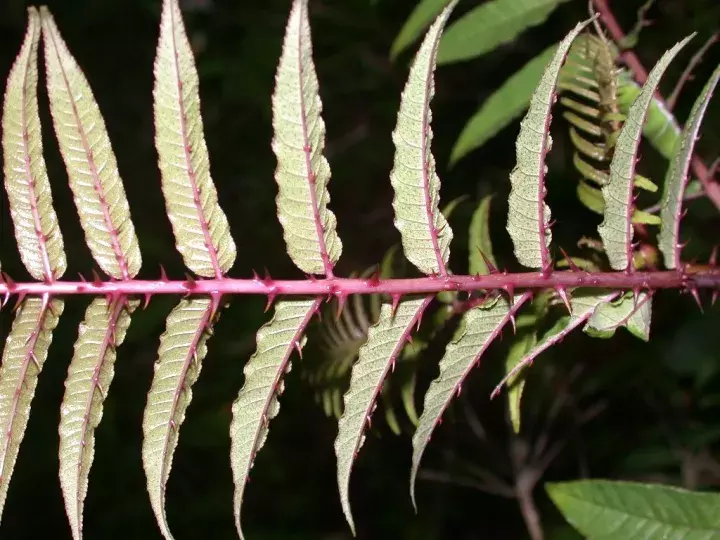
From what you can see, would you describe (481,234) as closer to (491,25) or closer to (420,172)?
(491,25)

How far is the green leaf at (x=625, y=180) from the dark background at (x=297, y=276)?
2.34ft

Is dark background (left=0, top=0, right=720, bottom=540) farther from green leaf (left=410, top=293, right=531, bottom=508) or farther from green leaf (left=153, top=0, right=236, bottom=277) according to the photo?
green leaf (left=153, top=0, right=236, bottom=277)

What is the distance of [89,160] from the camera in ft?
3.06

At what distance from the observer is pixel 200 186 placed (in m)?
0.93

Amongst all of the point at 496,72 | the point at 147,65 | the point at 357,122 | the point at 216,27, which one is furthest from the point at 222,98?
the point at 147,65

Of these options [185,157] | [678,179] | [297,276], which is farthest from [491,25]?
[297,276]

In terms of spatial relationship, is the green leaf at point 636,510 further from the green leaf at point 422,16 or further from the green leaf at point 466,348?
the green leaf at point 422,16

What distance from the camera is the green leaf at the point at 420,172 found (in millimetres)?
841

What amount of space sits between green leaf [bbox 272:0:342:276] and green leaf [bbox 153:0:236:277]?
9 centimetres

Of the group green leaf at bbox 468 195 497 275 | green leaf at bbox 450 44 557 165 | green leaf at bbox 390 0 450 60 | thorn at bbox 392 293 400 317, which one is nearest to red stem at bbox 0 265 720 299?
thorn at bbox 392 293 400 317

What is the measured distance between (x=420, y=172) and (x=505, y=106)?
56 cm

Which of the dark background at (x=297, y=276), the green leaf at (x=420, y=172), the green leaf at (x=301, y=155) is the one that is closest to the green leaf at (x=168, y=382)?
the green leaf at (x=301, y=155)

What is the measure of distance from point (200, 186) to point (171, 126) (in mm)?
75

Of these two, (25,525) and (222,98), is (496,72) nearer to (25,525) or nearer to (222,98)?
(222,98)
